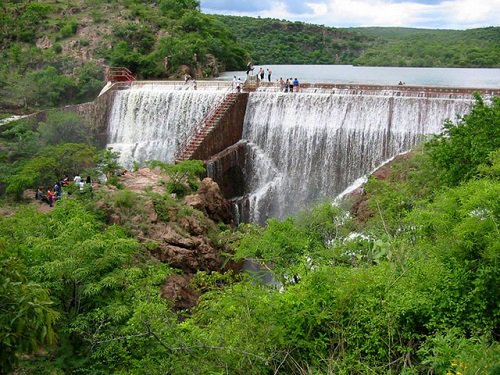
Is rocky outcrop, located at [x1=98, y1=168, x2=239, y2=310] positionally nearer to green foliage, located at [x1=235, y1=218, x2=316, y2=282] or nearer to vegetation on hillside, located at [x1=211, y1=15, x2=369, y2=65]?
green foliage, located at [x1=235, y1=218, x2=316, y2=282]

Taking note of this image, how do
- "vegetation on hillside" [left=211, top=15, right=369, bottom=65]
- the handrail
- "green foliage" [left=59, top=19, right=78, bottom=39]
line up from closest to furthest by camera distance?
the handrail → "green foliage" [left=59, top=19, right=78, bottom=39] → "vegetation on hillside" [left=211, top=15, right=369, bottom=65]

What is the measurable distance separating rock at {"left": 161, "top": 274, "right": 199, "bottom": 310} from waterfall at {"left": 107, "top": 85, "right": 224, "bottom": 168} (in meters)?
12.2

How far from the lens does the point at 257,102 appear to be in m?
24.7

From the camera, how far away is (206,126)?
23922mm

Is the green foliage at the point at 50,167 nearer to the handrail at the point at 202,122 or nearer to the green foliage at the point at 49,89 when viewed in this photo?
the handrail at the point at 202,122

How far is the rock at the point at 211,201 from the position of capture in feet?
66.1

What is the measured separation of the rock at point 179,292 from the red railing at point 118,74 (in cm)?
2264

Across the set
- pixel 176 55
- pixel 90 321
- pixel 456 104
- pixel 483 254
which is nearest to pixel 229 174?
pixel 456 104

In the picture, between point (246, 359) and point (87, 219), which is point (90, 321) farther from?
point (87, 219)

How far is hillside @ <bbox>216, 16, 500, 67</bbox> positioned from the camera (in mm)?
69062

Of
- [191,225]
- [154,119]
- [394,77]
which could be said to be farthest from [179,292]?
[394,77]

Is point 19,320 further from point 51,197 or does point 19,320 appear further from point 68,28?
point 68,28

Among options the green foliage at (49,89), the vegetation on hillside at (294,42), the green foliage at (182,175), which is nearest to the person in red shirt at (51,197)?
the green foliage at (182,175)

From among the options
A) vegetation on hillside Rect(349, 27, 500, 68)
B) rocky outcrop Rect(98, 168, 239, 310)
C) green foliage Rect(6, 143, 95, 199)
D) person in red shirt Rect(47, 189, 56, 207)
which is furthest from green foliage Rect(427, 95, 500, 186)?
vegetation on hillside Rect(349, 27, 500, 68)
